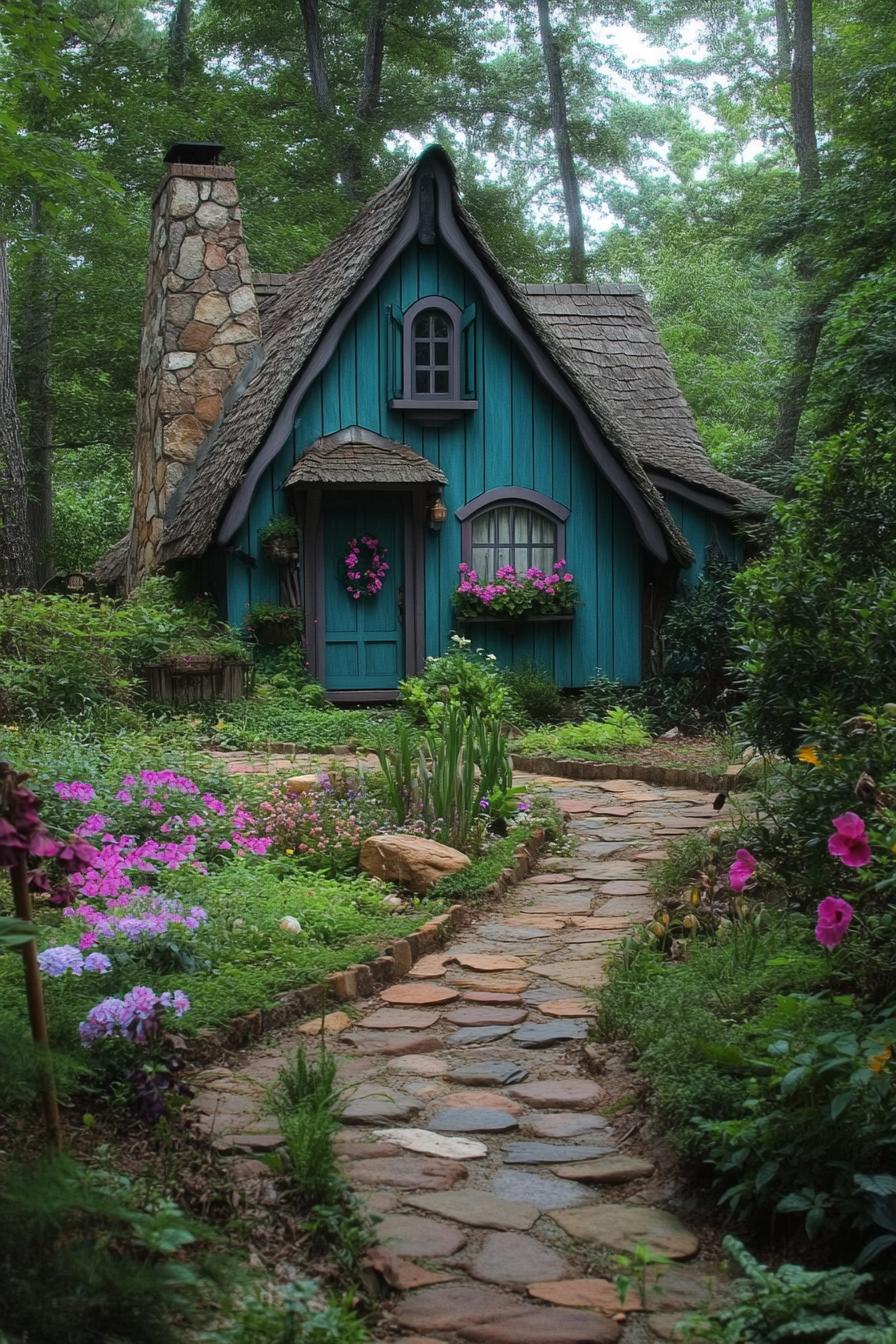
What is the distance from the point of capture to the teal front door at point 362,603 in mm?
13625

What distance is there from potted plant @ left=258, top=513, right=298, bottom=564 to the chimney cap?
4468mm

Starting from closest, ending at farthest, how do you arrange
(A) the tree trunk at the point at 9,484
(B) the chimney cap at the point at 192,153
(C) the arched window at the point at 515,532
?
(C) the arched window at the point at 515,532, (B) the chimney cap at the point at 192,153, (A) the tree trunk at the point at 9,484

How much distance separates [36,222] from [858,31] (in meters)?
13.1

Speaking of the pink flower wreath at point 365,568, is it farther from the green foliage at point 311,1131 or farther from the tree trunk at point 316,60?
the tree trunk at point 316,60

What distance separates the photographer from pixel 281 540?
43.1 ft

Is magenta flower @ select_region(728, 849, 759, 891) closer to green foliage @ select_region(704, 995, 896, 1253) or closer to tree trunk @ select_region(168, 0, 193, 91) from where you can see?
green foliage @ select_region(704, 995, 896, 1253)

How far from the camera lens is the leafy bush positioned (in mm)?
5270

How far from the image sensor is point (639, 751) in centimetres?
1141

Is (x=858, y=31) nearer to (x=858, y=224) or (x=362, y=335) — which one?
(x=858, y=224)

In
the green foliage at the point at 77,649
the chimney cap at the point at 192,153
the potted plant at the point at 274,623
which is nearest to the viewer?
the green foliage at the point at 77,649

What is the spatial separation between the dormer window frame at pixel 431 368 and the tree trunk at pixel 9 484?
4383mm

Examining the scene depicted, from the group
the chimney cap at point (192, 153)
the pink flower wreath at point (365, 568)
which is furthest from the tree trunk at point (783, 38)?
the pink flower wreath at point (365, 568)

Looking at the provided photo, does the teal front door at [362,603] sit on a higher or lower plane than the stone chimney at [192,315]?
lower

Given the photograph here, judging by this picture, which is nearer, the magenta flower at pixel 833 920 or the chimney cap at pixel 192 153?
the magenta flower at pixel 833 920
